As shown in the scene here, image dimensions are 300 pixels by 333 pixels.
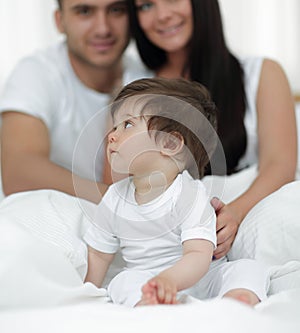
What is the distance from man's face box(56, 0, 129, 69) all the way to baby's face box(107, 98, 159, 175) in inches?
37.9

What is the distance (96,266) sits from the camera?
111cm

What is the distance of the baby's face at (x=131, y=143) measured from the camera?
971 mm

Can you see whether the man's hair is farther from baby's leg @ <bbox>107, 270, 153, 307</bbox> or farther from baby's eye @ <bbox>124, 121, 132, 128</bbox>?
baby's leg @ <bbox>107, 270, 153, 307</bbox>

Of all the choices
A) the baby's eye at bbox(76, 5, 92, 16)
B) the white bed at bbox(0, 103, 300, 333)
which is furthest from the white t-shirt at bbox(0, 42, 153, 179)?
the white bed at bbox(0, 103, 300, 333)

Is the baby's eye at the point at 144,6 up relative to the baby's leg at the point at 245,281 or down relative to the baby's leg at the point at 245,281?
up

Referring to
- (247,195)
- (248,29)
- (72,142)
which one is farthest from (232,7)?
(247,195)

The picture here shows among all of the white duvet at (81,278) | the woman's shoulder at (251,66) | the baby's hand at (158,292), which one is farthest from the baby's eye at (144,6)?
the baby's hand at (158,292)

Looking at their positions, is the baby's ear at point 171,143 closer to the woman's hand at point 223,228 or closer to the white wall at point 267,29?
the woman's hand at point 223,228

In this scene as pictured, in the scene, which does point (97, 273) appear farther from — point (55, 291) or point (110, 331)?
point (110, 331)

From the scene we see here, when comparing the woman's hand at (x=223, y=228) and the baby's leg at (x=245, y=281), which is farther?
the woman's hand at (x=223, y=228)

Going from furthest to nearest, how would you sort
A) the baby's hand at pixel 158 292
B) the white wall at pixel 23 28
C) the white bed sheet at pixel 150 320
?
the white wall at pixel 23 28
the baby's hand at pixel 158 292
the white bed sheet at pixel 150 320

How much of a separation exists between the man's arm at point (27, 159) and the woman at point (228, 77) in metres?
0.46

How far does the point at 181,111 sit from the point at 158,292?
300 millimetres

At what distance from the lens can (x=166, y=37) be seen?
1.84m
